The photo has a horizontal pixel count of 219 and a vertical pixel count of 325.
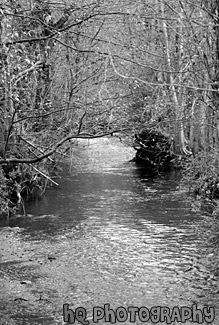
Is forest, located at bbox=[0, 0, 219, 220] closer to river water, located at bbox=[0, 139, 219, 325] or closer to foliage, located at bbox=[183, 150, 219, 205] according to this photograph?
foliage, located at bbox=[183, 150, 219, 205]

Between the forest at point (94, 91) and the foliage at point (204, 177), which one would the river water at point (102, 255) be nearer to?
the foliage at point (204, 177)

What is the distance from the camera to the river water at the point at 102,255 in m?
8.12

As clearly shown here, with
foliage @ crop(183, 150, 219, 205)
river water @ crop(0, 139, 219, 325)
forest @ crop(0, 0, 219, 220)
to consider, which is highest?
forest @ crop(0, 0, 219, 220)

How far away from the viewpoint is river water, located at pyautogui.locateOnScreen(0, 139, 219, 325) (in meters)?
8.12

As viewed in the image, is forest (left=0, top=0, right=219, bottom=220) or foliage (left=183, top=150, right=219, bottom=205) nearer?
forest (left=0, top=0, right=219, bottom=220)

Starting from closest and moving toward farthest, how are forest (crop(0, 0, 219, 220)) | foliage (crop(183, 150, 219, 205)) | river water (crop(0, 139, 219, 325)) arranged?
1. river water (crop(0, 139, 219, 325))
2. forest (crop(0, 0, 219, 220))
3. foliage (crop(183, 150, 219, 205))

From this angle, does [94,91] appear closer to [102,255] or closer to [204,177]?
[204,177]

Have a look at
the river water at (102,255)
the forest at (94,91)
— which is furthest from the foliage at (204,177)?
the river water at (102,255)

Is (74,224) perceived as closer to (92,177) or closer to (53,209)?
(53,209)

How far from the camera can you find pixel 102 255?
10727 mm

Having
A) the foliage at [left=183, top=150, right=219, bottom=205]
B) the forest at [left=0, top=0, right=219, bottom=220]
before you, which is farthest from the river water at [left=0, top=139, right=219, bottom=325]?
the forest at [left=0, top=0, right=219, bottom=220]

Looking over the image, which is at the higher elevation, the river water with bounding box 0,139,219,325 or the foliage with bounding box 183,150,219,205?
the foliage with bounding box 183,150,219,205

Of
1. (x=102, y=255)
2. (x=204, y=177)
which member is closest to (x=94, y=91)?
(x=204, y=177)

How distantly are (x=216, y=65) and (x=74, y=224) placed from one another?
5.52m
